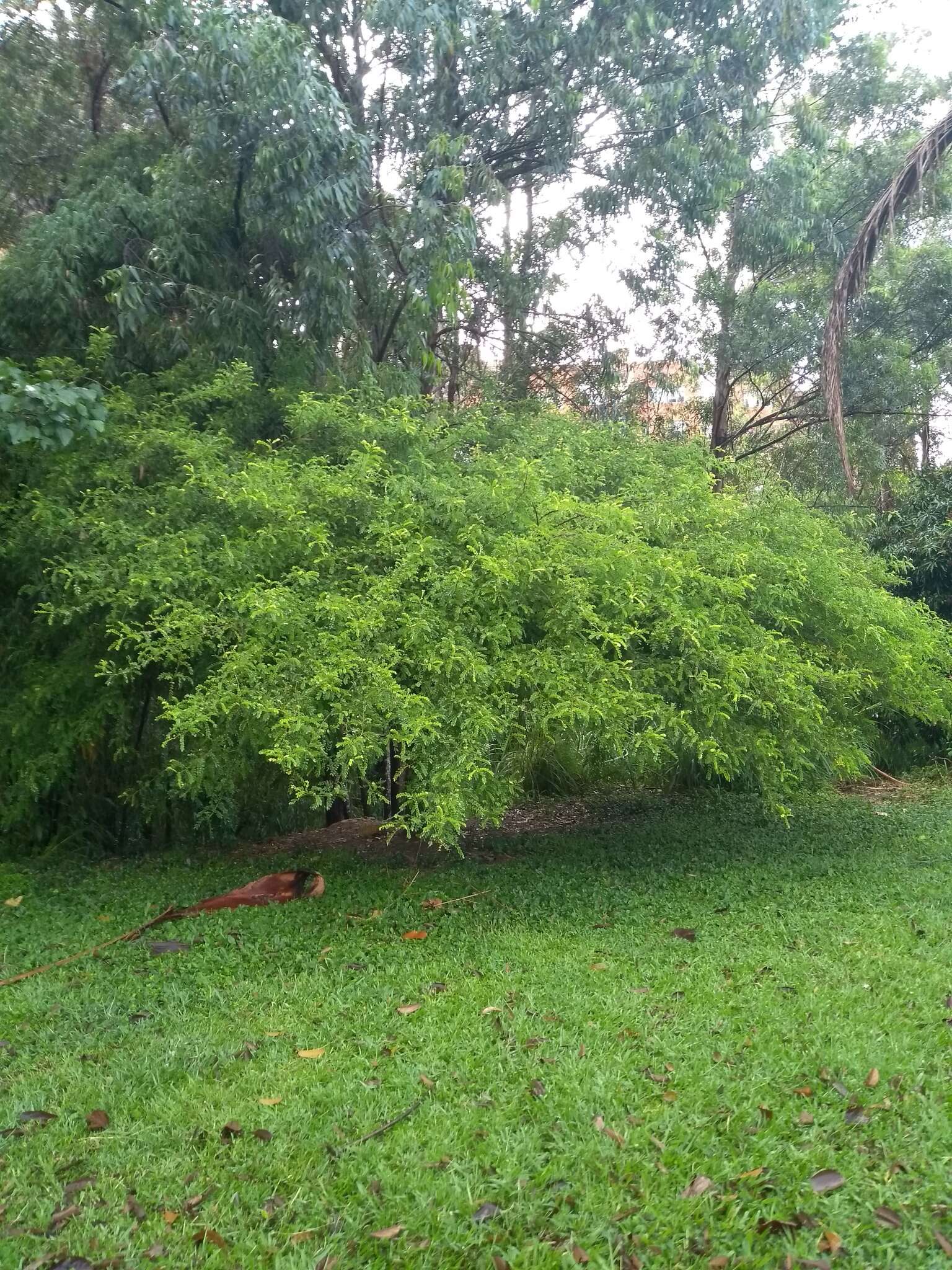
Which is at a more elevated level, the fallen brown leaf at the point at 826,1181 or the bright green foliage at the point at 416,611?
the bright green foliage at the point at 416,611

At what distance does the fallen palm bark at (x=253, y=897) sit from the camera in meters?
5.82

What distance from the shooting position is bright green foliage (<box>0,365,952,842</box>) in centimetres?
519

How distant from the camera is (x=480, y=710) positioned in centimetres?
510

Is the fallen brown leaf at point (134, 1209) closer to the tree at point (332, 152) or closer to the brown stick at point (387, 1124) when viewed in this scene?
the brown stick at point (387, 1124)

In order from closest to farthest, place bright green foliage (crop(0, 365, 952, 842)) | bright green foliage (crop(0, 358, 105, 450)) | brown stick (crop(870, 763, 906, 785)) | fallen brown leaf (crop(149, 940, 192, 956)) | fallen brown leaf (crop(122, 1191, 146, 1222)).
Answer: fallen brown leaf (crop(122, 1191, 146, 1222)) → bright green foliage (crop(0, 365, 952, 842)) → fallen brown leaf (crop(149, 940, 192, 956)) → bright green foliage (crop(0, 358, 105, 450)) → brown stick (crop(870, 763, 906, 785))

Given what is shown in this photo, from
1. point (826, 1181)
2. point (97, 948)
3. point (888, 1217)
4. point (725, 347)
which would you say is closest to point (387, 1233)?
point (826, 1181)

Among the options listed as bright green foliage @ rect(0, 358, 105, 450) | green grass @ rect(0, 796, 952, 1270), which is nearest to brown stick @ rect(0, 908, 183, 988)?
green grass @ rect(0, 796, 952, 1270)

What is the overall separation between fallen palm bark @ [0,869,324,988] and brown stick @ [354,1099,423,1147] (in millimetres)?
2837

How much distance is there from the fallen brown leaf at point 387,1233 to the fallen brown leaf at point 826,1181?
3.95 feet

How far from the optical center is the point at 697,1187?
9.51 feet

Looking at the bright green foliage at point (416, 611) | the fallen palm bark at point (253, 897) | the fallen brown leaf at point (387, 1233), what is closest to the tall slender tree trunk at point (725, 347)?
the bright green foliage at point (416, 611)

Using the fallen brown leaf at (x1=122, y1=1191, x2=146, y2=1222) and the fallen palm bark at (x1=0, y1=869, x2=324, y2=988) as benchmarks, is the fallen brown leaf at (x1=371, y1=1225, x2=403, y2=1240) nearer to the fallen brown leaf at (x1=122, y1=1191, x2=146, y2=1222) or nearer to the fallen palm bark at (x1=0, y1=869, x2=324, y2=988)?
the fallen brown leaf at (x1=122, y1=1191, x2=146, y2=1222)

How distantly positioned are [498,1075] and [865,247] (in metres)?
6.11

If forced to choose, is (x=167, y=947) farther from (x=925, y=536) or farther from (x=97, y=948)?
(x=925, y=536)
